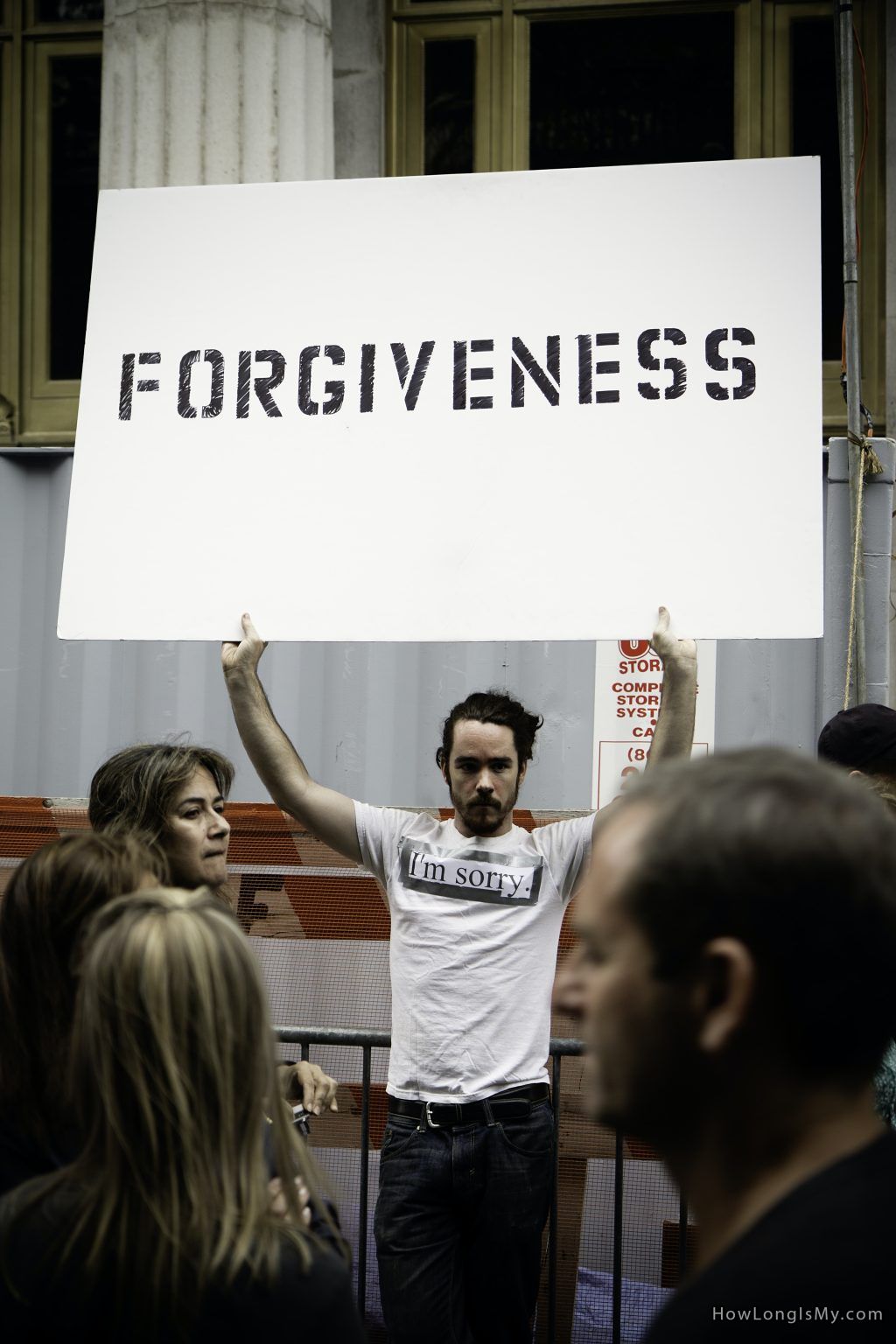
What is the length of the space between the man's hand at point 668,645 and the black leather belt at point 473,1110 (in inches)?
47.1

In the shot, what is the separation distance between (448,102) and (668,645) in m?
5.43

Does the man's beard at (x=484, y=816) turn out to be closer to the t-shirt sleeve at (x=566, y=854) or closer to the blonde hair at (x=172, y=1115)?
the t-shirt sleeve at (x=566, y=854)

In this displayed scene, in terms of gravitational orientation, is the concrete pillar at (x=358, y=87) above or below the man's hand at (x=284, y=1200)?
above

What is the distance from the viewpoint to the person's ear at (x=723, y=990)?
107 centimetres

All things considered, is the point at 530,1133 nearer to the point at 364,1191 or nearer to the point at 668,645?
the point at 364,1191

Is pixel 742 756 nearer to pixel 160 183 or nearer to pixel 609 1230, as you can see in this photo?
pixel 609 1230

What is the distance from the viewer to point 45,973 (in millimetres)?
2012

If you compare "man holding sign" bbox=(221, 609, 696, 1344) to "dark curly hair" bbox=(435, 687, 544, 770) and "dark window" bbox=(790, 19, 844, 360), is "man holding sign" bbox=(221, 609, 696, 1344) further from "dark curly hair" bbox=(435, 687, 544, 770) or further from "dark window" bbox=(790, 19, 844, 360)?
"dark window" bbox=(790, 19, 844, 360)

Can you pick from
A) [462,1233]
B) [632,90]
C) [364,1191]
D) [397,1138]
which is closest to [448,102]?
[632,90]

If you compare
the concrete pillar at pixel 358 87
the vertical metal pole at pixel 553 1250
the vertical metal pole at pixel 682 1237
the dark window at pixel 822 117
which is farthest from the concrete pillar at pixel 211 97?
the vertical metal pole at pixel 682 1237

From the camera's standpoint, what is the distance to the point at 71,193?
7660 millimetres

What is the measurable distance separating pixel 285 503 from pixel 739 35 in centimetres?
534

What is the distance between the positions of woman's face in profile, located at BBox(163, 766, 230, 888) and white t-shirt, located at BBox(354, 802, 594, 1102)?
0.49 meters

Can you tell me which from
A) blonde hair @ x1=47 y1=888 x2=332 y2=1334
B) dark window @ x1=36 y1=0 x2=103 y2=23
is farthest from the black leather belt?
dark window @ x1=36 y1=0 x2=103 y2=23
